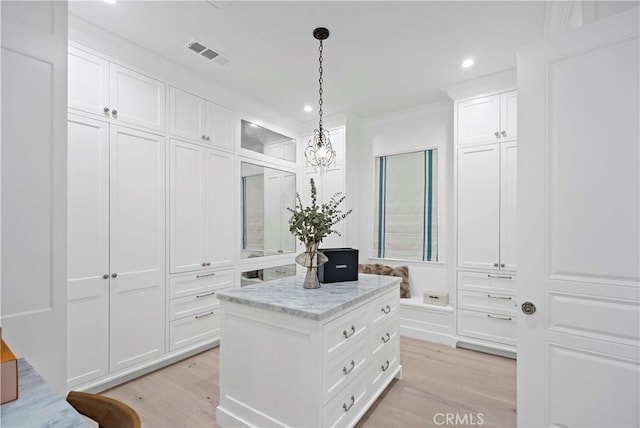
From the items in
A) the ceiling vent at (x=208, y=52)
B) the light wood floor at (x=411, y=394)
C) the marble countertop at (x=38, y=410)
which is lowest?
the light wood floor at (x=411, y=394)

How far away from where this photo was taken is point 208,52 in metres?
2.76

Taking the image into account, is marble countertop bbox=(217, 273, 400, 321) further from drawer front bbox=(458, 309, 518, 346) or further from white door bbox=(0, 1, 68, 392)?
drawer front bbox=(458, 309, 518, 346)

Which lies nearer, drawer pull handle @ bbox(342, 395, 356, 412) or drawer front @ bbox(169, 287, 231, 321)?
drawer pull handle @ bbox(342, 395, 356, 412)

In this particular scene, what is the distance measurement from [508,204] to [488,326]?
1.29 meters

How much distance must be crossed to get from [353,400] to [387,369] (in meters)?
0.60

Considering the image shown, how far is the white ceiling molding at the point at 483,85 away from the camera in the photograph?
10.3 ft

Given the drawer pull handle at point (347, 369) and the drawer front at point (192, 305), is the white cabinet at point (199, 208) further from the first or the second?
the drawer pull handle at point (347, 369)

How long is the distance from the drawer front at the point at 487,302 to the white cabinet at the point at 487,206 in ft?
0.94

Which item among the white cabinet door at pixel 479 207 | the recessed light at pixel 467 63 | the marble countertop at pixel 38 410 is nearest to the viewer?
the marble countertop at pixel 38 410

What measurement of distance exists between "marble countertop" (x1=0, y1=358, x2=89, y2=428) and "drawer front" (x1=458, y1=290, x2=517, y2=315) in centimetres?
341

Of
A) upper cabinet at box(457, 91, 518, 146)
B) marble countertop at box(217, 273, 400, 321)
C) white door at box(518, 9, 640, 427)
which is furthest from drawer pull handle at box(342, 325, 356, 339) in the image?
upper cabinet at box(457, 91, 518, 146)

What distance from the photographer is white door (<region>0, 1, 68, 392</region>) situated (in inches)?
47.5

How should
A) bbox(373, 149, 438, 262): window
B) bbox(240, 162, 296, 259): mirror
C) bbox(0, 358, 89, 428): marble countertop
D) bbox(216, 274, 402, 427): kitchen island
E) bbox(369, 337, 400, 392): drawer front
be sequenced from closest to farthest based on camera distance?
1. bbox(0, 358, 89, 428): marble countertop
2. bbox(216, 274, 402, 427): kitchen island
3. bbox(369, 337, 400, 392): drawer front
4. bbox(240, 162, 296, 259): mirror
5. bbox(373, 149, 438, 262): window

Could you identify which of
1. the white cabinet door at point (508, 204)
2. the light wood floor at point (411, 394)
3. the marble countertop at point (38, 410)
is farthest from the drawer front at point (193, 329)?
the white cabinet door at point (508, 204)
